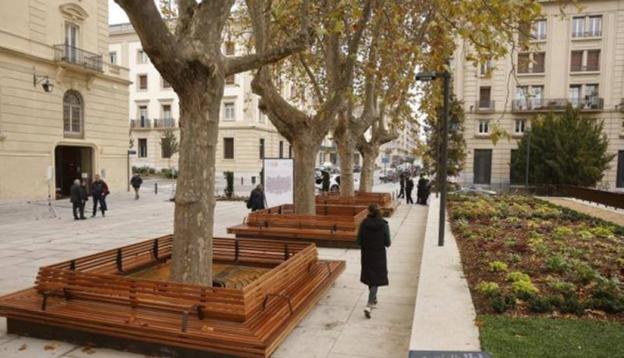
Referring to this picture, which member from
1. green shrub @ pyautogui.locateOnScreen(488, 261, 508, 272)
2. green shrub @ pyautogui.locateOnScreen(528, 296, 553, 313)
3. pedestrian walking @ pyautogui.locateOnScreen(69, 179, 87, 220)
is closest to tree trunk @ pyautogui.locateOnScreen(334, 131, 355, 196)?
pedestrian walking @ pyautogui.locateOnScreen(69, 179, 87, 220)

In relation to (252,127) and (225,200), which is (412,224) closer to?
(225,200)

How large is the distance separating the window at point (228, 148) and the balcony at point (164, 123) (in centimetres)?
658

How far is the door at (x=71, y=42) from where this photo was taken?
Result: 24984 mm

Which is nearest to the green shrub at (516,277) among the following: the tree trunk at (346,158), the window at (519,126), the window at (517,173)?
the tree trunk at (346,158)

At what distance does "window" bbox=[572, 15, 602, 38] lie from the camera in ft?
128

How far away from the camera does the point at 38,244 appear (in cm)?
1176

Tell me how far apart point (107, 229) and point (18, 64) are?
1244 centimetres

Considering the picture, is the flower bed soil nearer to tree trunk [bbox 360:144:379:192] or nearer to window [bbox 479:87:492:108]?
tree trunk [bbox 360:144:379:192]

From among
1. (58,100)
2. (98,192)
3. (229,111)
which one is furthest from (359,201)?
(229,111)

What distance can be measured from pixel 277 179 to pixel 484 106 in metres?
29.7

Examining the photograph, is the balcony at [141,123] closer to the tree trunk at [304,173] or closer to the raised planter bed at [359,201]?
the raised planter bed at [359,201]

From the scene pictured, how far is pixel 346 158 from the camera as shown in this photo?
18.2 meters

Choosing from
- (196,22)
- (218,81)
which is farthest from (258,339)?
(196,22)

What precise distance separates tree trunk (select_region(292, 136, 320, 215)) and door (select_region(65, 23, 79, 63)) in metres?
17.9
